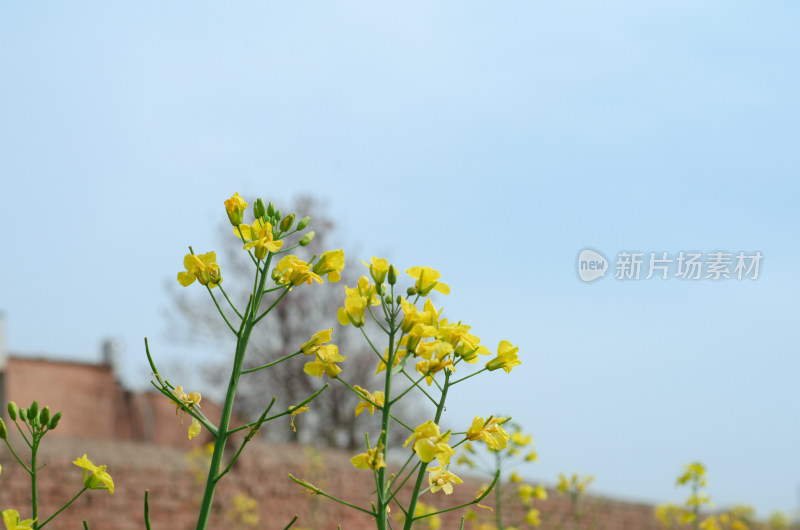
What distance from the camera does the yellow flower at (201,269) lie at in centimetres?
137

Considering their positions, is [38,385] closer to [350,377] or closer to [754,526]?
[350,377]

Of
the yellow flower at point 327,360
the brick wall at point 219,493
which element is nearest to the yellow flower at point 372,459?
the yellow flower at point 327,360

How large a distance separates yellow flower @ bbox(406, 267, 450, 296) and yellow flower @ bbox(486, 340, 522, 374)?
14cm

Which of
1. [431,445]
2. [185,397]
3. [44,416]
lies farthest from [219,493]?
[431,445]

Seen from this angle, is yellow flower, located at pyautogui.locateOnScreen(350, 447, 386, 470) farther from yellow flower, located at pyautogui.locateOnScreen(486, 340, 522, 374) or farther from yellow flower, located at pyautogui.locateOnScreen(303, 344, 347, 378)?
yellow flower, located at pyautogui.locateOnScreen(486, 340, 522, 374)

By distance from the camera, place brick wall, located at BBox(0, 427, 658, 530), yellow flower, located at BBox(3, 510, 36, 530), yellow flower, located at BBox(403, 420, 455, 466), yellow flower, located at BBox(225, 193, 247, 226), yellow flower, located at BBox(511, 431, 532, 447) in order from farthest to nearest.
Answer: brick wall, located at BBox(0, 427, 658, 530) < yellow flower, located at BBox(511, 431, 532, 447) < yellow flower, located at BBox(225, 193, 247, 226) < yellow flower, located at BBox(3, 510, 36, 530) < yellow flower, located at BBox(403, 420, 455, 466)

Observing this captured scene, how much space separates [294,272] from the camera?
4.37 ft

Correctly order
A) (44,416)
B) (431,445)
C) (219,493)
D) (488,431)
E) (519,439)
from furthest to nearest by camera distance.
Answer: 1. (219,493)
2. (519,439)
3. (44,416)
4. (488,431)
5. (431,445)

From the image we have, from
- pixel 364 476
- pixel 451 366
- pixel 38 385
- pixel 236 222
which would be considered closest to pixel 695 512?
pixel 451 366

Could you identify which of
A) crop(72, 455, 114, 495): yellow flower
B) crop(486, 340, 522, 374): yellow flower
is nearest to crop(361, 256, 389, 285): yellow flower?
crop(486, 340, 522, 374): yellow flower

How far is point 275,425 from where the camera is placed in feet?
40.0

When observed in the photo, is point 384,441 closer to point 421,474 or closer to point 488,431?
point 421,474

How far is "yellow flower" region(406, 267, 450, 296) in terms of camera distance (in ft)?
4.46

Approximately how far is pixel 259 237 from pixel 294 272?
9cm
